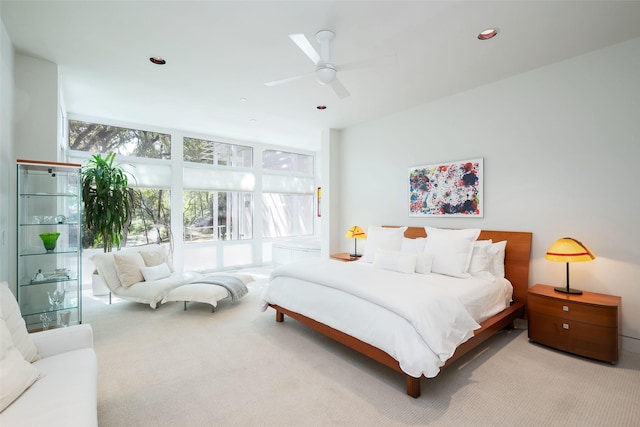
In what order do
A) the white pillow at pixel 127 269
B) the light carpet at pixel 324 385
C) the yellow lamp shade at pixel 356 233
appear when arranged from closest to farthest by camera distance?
the light carpet at pixel 324 385, the white pillow at pixel 127 269, the yellow lamp shade at pixel 356 233

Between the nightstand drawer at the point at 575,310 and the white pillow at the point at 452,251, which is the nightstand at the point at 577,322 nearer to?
the nightstand drawer at the point at 575,310

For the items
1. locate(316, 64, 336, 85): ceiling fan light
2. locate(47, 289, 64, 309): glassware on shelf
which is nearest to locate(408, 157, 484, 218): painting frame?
locate(316, 64, 336, 85): ceiling fan light

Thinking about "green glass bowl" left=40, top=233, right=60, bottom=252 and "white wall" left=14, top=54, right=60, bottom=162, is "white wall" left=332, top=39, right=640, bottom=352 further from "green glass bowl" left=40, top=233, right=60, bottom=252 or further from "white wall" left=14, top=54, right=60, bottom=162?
"white wall" left=14, top=54, right=60, bottom=162

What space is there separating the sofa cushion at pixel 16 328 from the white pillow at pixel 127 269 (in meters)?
2.41

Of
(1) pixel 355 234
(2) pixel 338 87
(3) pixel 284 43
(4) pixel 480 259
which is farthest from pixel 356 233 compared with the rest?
(3) pixel 284 43

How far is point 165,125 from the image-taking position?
555 cm

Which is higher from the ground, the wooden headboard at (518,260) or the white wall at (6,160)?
the white wall at (6,160)

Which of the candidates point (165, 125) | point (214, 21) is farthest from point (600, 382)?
point (165, 125)

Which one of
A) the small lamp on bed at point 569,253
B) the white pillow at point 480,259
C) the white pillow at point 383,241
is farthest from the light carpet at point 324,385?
the white pillow at point 383,241

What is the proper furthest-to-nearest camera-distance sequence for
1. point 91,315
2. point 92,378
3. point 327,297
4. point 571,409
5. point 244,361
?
point 91,315
point 327,297
point 244,361
point 571,409
point 92,378

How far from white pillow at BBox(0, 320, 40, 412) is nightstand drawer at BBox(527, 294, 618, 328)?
12.6 ft

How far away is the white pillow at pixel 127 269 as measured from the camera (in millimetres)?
4124

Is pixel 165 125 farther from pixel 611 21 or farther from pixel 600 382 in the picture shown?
pixel 600 382

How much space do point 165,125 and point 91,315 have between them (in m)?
3.37
